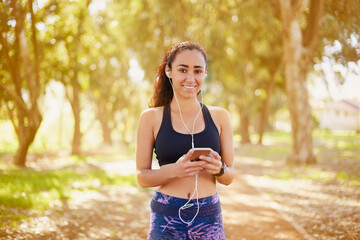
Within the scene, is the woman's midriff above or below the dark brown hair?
below

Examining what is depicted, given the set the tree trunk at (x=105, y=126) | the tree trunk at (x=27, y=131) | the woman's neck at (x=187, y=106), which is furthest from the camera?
the tree trunk at (x=105, y=126)

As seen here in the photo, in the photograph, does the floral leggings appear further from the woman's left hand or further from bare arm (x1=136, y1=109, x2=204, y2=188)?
the woman's left hand

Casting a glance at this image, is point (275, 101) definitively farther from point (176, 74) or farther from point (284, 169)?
point (176, 74)

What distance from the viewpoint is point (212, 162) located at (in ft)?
8.43

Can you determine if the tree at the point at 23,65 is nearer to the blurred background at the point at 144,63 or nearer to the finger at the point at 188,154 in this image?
the blurred background at the point at 144,63

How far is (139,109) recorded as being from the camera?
36.1m

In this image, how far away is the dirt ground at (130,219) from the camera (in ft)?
20.5

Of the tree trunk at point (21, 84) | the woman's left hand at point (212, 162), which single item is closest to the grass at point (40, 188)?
the tree trunk at point (21, 84)

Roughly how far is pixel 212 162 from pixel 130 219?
550 centimetres

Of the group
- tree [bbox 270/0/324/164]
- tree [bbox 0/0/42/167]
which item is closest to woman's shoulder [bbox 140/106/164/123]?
tree [bbox 0/0/42/167]

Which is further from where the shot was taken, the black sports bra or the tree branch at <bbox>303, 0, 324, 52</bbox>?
the tree branch at <bbox>303, 0, 324, 52</bbox>

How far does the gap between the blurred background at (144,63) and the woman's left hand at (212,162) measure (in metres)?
A: 2.34

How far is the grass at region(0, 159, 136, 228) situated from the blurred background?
4cm

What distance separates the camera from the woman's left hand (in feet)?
8.30
